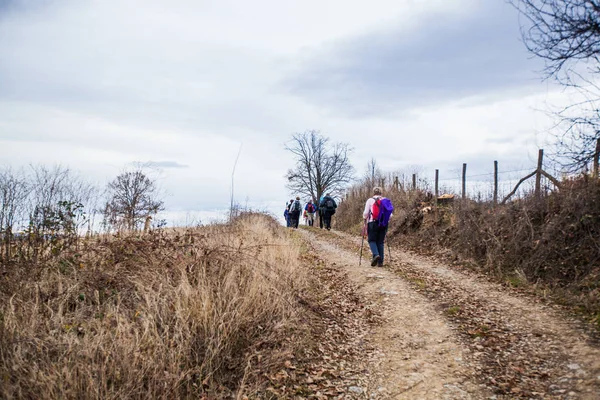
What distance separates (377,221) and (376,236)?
463 mm

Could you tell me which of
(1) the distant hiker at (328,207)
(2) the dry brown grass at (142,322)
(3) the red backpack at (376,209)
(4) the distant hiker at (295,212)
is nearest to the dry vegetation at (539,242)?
(3) the red backpack at (376,209)

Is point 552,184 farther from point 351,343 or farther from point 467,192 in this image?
point 351,343

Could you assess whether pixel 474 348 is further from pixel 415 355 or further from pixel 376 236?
pixel 376 236

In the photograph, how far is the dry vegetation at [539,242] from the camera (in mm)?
7168

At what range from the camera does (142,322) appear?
464cm

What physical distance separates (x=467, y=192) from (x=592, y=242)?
619 cm

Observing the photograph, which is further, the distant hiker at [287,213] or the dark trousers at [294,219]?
→ the distant hiker at [287,213]

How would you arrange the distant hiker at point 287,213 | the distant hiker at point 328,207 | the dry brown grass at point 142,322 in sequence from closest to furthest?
the dry brown grass at point 142,322
the distant hiker at point 328,207
the distant hiker at point 287,213

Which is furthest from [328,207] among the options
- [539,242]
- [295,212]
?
[539,242]

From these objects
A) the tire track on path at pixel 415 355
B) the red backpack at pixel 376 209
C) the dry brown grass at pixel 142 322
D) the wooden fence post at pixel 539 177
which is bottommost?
the tire track on path at pixel 415 355

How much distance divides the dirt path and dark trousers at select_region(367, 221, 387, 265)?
7.03 ft

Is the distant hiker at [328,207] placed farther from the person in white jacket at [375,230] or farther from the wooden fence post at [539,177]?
the wooden fence post at [539,177]

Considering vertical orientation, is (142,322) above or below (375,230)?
below

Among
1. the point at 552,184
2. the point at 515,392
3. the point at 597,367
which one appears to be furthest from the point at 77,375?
the point at 552,184
